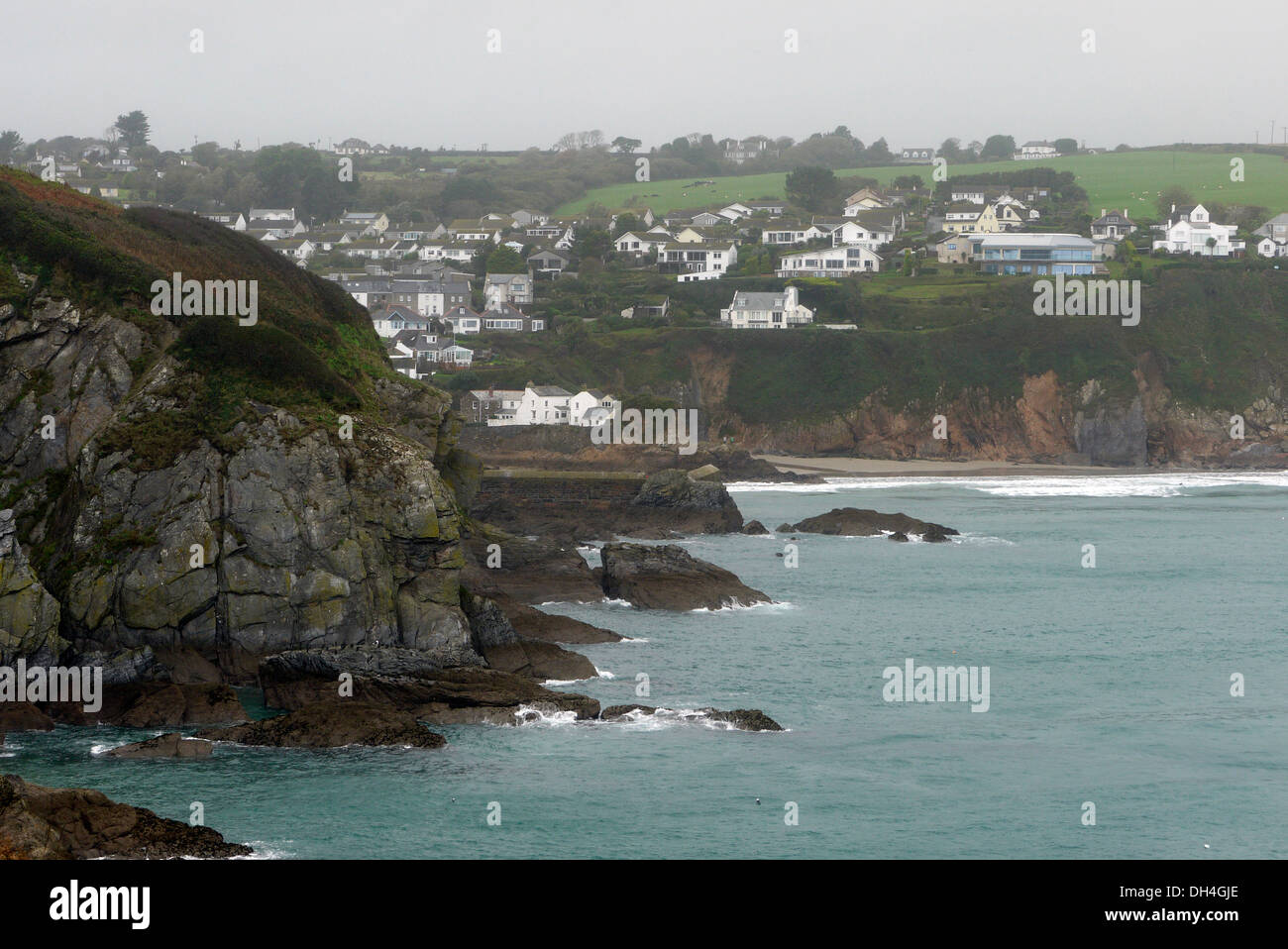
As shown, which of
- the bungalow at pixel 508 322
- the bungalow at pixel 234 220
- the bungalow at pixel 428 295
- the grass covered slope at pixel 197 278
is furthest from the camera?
the bungalow at pixel 234 220

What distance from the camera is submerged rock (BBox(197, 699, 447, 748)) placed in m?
25.6

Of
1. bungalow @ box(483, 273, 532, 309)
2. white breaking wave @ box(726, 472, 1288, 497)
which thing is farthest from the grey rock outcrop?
bungalow @ box(483, 273, 532, 309)

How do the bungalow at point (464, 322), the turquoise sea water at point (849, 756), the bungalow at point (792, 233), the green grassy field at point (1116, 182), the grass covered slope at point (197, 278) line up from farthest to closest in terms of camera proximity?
the green grassy field at point (1116, 182) < the bungalow at point (792, 233) < the bungalow at point (464, 322) < the grass covered slope at point (197, 278) < the turquoise sea water at point (849, 756)

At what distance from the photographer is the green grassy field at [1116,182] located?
139750 mm

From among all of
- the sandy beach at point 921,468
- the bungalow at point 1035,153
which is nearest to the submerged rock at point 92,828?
the sandy beach at point 921,468

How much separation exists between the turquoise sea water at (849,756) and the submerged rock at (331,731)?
0.46 metres

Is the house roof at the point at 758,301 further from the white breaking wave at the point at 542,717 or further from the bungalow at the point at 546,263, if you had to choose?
the white breaking wave at the point at 542,717

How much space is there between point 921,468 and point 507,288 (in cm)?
3830

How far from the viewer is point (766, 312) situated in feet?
339

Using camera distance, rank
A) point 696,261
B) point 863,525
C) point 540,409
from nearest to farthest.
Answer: point 863,525, point 540,409, point 696,261

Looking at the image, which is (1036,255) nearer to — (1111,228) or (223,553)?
(1111,228)

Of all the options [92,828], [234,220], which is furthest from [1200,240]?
[92,828]

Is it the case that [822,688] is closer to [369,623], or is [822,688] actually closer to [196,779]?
[369,623]
